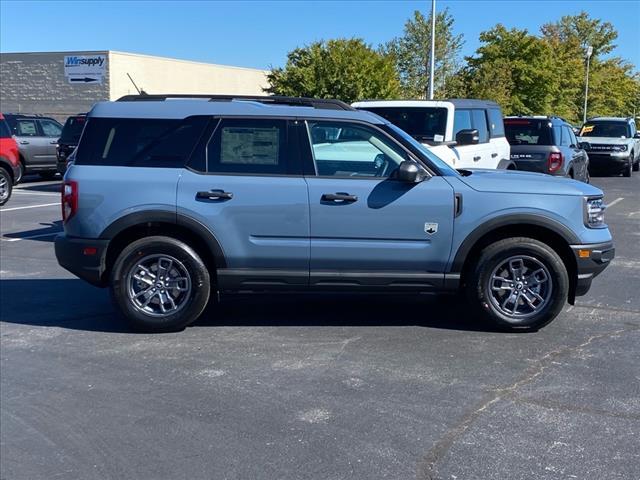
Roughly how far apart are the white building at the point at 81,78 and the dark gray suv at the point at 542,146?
24102 millimetres

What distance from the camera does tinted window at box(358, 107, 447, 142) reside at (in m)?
11.1

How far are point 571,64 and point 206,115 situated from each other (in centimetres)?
3971

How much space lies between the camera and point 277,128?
665 cm

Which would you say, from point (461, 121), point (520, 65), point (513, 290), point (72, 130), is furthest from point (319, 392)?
point (520, 65)

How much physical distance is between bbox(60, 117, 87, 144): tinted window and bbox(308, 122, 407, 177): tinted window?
49.6ft

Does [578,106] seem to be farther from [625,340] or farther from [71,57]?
[625,340]

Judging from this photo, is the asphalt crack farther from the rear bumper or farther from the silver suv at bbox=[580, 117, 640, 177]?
the rear bumper

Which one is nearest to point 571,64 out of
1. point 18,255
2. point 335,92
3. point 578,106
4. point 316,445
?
point 578,106

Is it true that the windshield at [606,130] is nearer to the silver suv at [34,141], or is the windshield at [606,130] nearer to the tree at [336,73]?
the tree at [336,73]

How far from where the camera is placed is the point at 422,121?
11250 mm

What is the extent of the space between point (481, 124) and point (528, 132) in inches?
155

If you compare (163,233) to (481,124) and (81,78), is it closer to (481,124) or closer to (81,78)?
(481,124)

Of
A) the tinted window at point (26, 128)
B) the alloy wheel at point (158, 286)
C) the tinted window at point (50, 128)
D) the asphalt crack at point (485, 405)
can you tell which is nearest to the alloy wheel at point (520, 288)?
the asphalt crack at point (485, 405)

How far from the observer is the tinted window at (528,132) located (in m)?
15.8
